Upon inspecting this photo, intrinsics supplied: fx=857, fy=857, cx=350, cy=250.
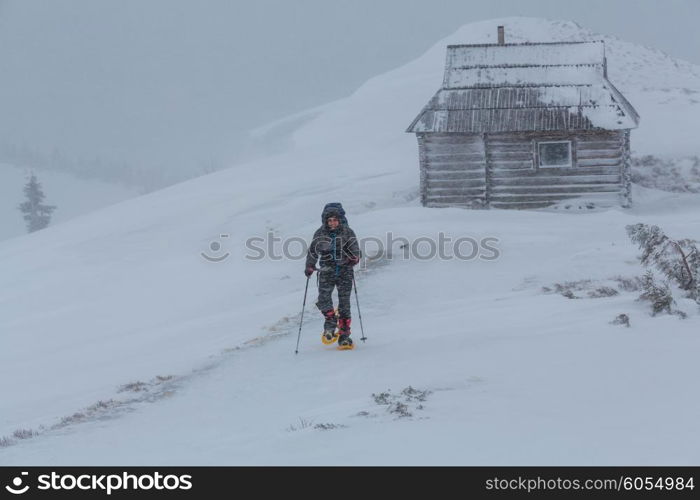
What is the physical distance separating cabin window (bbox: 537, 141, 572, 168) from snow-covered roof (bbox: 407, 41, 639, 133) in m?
1.10

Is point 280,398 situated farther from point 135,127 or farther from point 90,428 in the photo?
point 135,127

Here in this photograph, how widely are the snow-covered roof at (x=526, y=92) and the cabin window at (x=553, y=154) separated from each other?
1097mm

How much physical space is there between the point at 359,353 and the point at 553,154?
16.1 m

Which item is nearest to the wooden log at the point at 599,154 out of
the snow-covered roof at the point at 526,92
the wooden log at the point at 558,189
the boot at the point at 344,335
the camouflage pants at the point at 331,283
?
the wooden log at the point at 558,189

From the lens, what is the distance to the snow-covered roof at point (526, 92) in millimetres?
24266

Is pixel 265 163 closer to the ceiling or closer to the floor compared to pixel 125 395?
closer to the ceiling

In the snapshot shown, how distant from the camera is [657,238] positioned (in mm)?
12445

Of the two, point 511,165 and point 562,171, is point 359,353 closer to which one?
point 511,165

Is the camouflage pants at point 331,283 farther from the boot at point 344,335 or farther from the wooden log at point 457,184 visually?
the wooden log at point 457,184
